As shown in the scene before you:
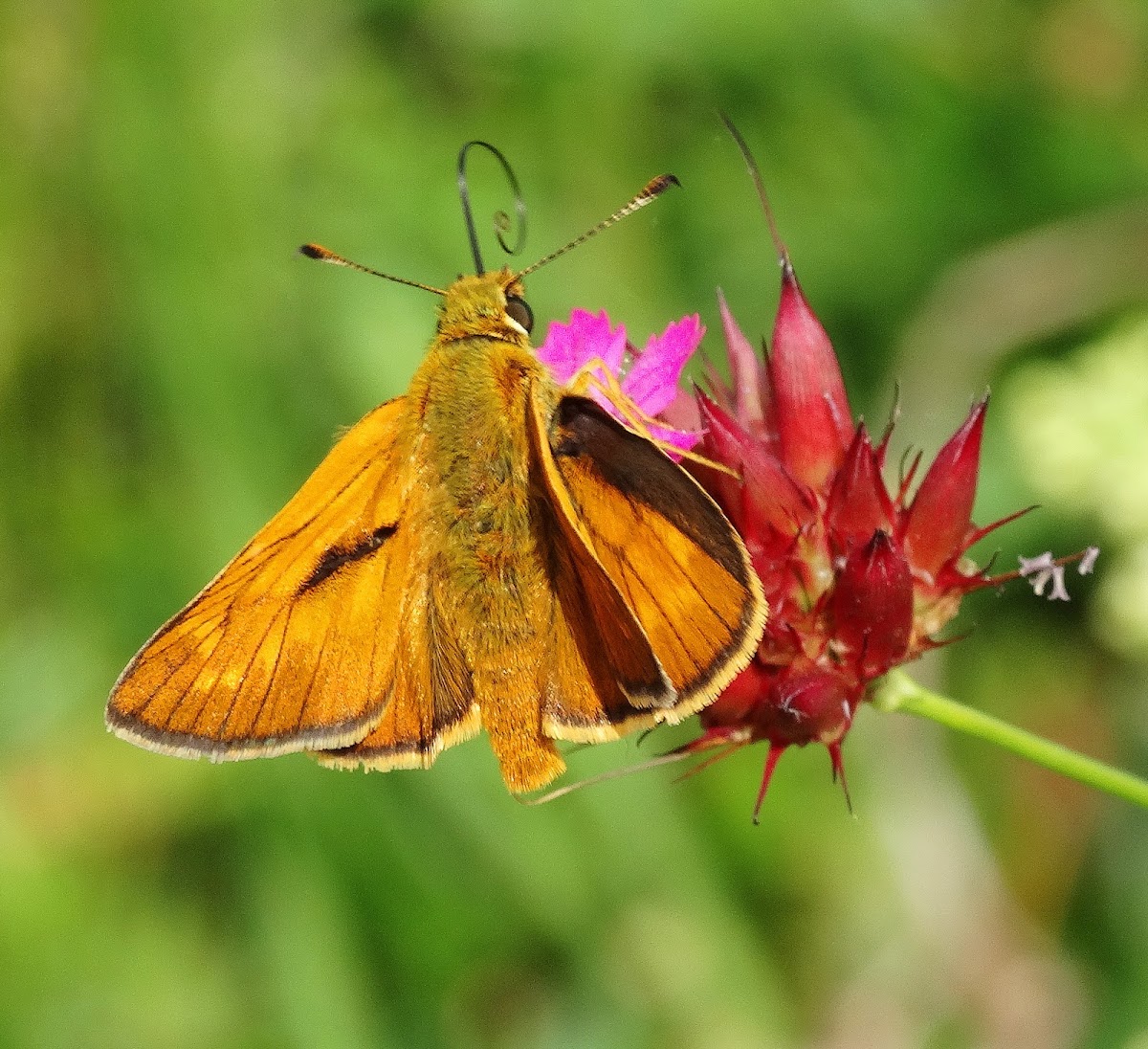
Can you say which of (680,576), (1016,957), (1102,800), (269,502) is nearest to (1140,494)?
(1102,800)

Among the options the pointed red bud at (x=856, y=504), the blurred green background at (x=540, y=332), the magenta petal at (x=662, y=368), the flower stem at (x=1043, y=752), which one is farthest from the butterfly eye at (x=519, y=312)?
the blurred green background at (x=540, y=332)

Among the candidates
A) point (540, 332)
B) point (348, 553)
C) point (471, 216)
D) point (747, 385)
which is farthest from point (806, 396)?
point (540, 332)

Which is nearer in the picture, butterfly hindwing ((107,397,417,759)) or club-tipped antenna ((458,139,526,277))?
butterfly hindwing ((107,397,417,759))

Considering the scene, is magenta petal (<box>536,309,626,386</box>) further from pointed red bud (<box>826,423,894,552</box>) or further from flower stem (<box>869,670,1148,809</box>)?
flower stem (<box>869,670,1148,809</box>)

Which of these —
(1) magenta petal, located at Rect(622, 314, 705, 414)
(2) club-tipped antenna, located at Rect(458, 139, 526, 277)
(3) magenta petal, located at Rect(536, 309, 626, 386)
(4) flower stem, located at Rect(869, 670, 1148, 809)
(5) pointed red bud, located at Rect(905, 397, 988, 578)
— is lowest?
(4) flower stem, located at Rect(869, 670, 1148, 809)

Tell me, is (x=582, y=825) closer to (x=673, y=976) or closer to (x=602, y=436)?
(x=673, y=976)

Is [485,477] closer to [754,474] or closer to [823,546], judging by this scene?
[754,474]

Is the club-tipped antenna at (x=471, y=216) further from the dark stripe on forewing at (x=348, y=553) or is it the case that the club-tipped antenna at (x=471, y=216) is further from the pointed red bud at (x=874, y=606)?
the pointed red bud at (x=874, y=606)

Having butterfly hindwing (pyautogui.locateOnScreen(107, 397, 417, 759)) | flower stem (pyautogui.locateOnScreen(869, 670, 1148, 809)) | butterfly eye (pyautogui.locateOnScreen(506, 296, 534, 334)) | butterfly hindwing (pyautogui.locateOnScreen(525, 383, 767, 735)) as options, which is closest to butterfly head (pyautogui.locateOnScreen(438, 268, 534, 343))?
butterfly eye (pyautogui.locateOnScreen(506, 296, 534, 334))

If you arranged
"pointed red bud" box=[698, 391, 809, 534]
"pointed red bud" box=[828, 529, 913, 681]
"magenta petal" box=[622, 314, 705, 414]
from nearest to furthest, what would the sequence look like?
"pointed red bud" box=[828, 529, 913, 681] < "pointed red bud" box=[698, 391, 809, 534] < "magenta petal" box=[622, 314, 705, 414]
